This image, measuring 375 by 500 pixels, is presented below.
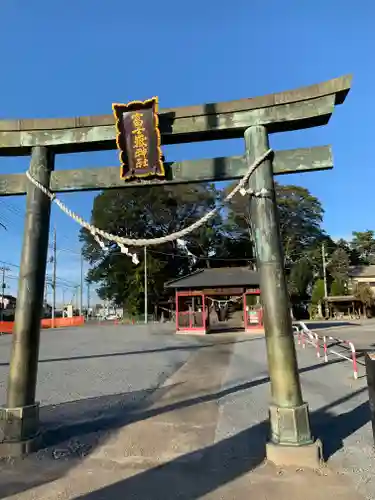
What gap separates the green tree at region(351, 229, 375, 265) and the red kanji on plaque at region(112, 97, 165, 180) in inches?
2423

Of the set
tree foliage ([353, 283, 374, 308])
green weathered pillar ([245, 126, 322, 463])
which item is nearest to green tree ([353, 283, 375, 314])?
tree foliage ([353, 283, 374, 308])

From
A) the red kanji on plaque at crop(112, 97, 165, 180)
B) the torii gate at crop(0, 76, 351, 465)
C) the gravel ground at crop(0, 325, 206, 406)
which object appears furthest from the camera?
the gravel ground at crop(0, 325, 206, 406)

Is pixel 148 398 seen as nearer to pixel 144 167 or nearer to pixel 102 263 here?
pixel 144 167

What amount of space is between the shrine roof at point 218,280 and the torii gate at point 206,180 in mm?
19596

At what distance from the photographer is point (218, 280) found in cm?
2603

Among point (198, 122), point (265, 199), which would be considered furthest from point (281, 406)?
point (198, 122)

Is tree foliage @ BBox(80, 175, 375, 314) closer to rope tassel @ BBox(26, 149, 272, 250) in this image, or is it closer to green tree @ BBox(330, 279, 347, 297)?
green tree @ BBox(330, 279, 347, 297)

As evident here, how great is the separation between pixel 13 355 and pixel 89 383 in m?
4.76

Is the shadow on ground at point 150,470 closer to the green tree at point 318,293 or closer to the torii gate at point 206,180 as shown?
the torii gate at point 206,180

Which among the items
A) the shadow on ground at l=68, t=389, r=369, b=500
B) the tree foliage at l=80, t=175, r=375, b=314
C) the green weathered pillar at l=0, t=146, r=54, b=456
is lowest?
the shadow on ground at l=68, t=389, r=369, b=500

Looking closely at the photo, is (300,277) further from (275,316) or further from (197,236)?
(275,316)

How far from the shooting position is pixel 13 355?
4.75m

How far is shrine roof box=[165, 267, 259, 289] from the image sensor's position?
25.1m

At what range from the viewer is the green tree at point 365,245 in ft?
198
